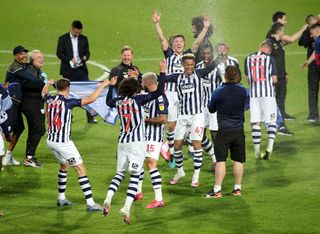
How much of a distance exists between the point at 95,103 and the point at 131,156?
22.2ft

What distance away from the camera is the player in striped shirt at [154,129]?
53.7 ft

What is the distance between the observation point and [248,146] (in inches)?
851

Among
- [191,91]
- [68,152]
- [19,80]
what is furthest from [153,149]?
[19,80]

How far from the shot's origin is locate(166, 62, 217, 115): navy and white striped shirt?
18.2 m

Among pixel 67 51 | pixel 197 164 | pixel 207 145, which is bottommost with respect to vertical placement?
pixel 197 164

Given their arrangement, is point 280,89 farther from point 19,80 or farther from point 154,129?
point 154,129

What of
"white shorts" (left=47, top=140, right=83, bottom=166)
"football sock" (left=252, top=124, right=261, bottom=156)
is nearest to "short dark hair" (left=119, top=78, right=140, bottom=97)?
"white shorts" (left=47, top=140, right=83, bottom=166)

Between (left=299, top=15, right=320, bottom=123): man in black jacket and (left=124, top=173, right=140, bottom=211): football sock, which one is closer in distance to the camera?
(left=124, top=173, right=140, bottom=211): football sock

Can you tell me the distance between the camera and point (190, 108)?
18.2 metres

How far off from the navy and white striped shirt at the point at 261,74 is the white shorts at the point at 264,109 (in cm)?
12

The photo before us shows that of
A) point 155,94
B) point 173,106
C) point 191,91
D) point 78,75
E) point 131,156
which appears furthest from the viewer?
point 78,75

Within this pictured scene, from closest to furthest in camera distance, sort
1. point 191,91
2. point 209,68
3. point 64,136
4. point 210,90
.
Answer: point 64,136, point 209,68, point 191,91, point 210,90

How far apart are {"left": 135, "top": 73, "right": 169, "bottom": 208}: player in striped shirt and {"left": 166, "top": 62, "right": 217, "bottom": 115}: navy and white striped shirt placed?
1.42 m

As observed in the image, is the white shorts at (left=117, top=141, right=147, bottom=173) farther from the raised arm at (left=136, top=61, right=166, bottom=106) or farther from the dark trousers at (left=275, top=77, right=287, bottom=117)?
the dark trousers at (left=275, top=77, right=287, bottom=117)
